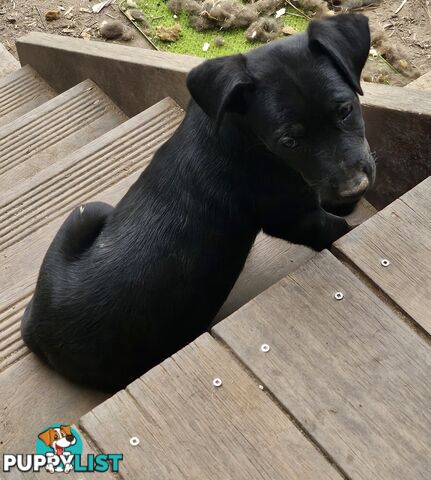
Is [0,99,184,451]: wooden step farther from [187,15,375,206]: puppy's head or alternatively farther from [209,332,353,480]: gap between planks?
[187,15,375,206]: puppy's head

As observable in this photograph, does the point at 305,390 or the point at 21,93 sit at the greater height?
the point at 305,390

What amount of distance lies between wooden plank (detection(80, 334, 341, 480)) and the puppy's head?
2.39ft

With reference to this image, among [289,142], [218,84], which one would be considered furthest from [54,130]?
[289,142]

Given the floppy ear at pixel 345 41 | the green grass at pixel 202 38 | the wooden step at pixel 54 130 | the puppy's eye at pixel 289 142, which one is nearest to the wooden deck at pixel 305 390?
the puppy's eye at pixel 289 142

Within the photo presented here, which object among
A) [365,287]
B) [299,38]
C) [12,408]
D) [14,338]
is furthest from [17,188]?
[365,287]

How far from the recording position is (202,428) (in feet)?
7.00

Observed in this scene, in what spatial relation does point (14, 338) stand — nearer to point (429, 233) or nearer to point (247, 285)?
point (247, 285)

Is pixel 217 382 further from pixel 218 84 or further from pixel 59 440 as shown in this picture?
pixel 218 84

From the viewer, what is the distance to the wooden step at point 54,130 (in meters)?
4.89

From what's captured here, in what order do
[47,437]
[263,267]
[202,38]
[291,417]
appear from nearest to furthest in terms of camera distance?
1. [291,417]
2. [47,437]
3. [263,267]
4. [202,38]

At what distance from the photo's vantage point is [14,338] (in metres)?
3.22

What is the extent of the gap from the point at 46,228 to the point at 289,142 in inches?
72.0

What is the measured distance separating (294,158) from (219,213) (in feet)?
1.21

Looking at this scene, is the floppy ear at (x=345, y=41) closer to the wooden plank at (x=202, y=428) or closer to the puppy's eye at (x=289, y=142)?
the puppy's eye at (x=289, y=142)
